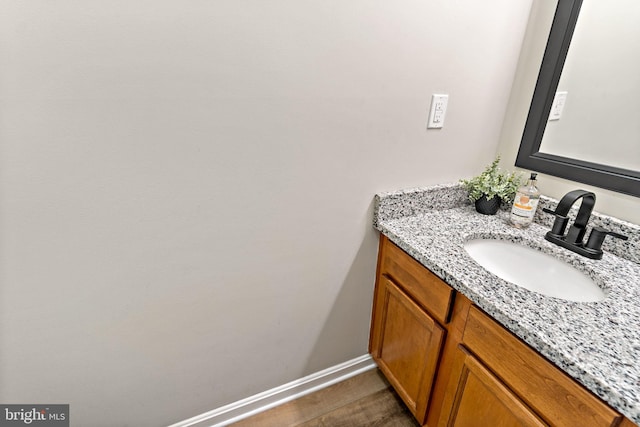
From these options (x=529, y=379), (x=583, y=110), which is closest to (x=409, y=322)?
(x=529, y=379)

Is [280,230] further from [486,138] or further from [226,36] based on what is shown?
[486,138]

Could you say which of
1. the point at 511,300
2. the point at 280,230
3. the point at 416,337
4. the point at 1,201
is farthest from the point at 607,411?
the point at 1,201

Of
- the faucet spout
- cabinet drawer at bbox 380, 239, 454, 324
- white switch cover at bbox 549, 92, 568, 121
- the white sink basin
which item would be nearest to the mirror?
white switch cover at bbox 549, 92, 568, 121

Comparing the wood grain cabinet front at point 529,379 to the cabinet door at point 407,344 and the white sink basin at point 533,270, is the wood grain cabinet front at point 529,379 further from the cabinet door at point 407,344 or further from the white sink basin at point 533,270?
the white sink basin at point 533,270

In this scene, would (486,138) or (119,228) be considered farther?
(486,138)

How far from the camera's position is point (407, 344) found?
3.93 ft

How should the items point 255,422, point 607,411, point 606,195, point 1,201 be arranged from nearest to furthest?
point 607,411 < point 1,201 < point 606,195 < point 255,422

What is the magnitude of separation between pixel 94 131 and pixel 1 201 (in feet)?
0.86

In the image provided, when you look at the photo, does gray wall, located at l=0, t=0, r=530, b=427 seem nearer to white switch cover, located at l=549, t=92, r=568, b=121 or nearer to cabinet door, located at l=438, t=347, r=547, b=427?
white switch cover, located at l=549, t=92, r=568, b=121

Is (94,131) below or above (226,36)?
below

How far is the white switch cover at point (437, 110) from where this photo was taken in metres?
1.17

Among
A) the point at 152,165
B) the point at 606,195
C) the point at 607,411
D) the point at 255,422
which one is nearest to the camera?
the point at 607,411

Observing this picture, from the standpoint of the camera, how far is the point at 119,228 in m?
0.87

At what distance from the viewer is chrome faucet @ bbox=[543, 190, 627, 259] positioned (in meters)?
0.98
